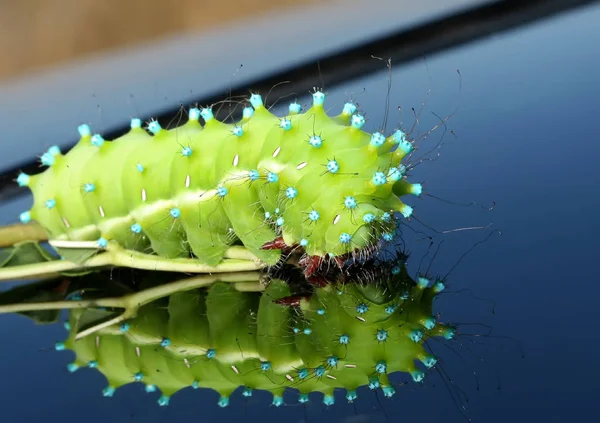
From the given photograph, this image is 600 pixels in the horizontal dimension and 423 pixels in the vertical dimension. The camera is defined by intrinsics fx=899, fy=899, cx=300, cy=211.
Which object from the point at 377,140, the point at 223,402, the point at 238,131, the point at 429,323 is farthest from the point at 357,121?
the point at 223,402

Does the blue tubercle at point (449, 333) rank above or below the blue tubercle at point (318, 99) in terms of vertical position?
below

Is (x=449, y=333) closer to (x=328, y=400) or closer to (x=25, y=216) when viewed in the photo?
(x=328, y=400)

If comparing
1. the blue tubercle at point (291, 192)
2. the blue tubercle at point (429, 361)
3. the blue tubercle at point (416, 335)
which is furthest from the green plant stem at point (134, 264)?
the blue tubercle at point (429, 361)

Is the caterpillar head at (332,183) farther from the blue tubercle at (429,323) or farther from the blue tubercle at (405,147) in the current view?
the blue tubercle at (429,323)

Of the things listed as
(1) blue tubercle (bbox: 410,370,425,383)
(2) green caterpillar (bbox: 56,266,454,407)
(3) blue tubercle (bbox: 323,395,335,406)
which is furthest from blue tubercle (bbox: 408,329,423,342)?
(3) blue tubercle (bbox: 323,395,335,406)

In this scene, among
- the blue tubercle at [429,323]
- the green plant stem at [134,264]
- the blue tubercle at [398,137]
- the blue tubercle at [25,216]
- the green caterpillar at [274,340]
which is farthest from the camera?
the blue tubercle at [25,216]

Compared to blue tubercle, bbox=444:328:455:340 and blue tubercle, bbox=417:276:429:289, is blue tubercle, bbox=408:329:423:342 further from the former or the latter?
blue tubercle, bbox=417:276:429:289
